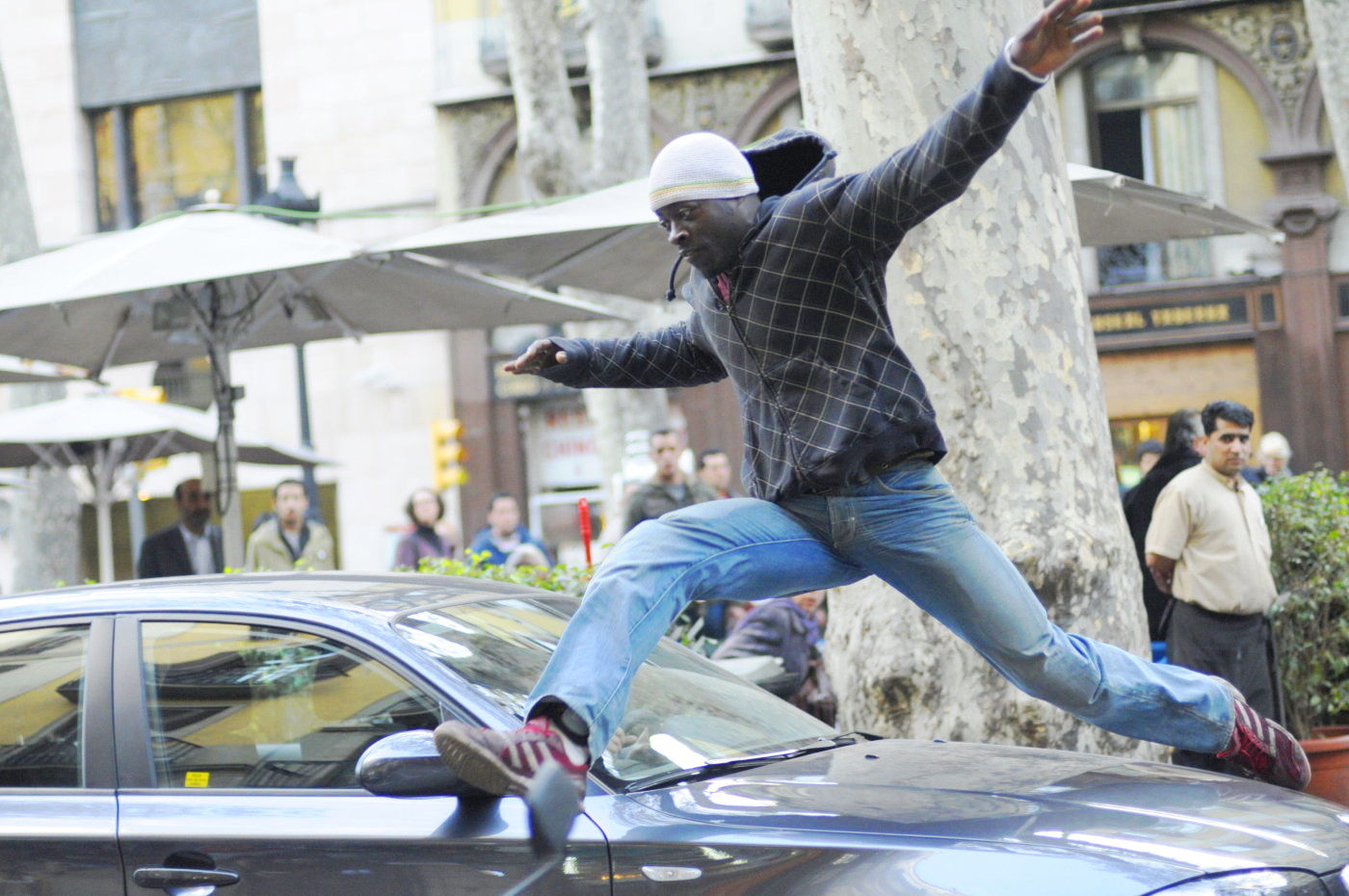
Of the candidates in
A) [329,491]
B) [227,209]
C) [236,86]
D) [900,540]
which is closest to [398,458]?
[329,491]

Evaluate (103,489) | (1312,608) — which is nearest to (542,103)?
(103,489)

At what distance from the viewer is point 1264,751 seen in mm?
4156

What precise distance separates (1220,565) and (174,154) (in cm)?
2150

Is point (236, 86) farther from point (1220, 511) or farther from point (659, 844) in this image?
point (659, 844)

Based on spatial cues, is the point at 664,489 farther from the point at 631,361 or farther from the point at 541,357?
the point at 541,357

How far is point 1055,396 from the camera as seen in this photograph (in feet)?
18.6

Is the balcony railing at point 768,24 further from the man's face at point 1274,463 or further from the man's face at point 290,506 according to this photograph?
the man's face at point 290,506

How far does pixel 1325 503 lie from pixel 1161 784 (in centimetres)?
449

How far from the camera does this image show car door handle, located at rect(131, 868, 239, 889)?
11.5 ft

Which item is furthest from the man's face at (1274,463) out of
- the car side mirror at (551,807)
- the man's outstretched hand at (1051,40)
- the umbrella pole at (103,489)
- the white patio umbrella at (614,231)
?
the car side mirror at (551,807)

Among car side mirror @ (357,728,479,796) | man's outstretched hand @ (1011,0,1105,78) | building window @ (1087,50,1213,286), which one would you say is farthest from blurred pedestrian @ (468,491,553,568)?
building window @ (1087,50,1213,286)

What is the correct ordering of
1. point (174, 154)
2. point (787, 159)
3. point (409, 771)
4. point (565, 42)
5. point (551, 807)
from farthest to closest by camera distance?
1. point (174, 154)
2. point (565, 42)
3. point (787, 159)
4. point (409, 771)
5. point (551, 807)

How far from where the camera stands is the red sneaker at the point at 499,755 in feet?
10.5

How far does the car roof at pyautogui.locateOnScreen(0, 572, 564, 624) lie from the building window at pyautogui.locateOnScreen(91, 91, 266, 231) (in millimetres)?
21701
